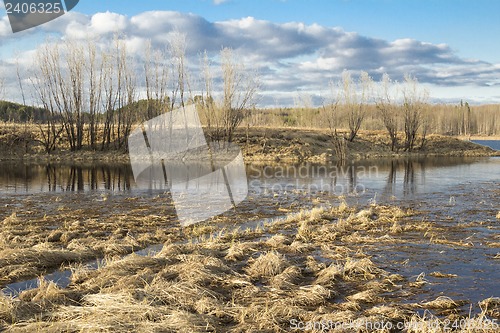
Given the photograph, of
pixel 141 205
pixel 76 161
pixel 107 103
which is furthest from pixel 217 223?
pixel 107 103

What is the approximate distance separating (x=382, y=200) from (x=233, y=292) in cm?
1309

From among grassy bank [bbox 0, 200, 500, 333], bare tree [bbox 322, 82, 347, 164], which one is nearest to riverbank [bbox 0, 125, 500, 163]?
bare tree [bbox 322, 82, 347, 164]

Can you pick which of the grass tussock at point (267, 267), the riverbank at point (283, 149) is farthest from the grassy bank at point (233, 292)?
the riverbank at point (283, 149)

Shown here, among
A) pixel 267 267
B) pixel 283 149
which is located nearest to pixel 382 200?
pixel 267 267

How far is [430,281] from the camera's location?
7770 mm

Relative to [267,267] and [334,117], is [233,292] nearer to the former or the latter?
[267,267]

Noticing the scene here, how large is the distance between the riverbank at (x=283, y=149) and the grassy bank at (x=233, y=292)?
34438 millimetres

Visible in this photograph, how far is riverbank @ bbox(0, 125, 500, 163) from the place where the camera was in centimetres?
4403

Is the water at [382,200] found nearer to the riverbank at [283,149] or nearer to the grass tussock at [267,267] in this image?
the grass tussock at [267,267]

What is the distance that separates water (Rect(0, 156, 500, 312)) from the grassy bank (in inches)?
19.3

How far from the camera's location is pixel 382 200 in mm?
18484

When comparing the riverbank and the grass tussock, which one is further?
the riverbank

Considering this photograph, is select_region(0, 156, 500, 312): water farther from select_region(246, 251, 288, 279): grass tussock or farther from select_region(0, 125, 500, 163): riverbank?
select_region(0, 125, 500, 163): riverbank

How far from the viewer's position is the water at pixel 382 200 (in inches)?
331
